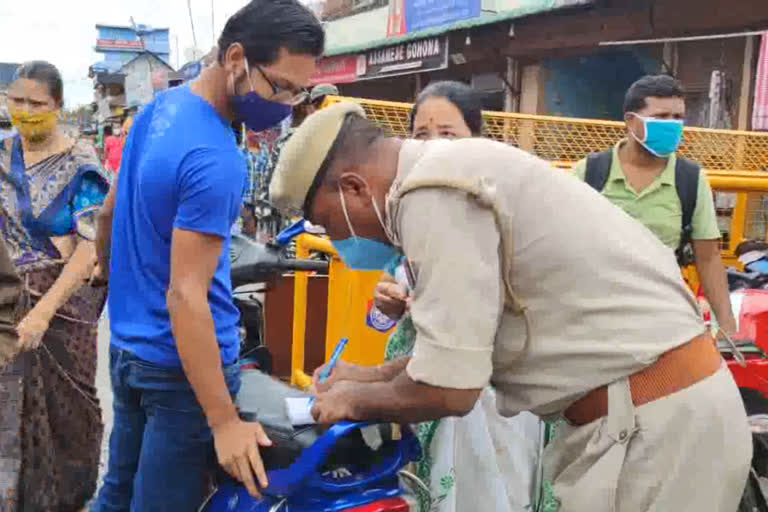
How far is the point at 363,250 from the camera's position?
1.55 metres

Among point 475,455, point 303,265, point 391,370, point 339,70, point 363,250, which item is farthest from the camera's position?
point 339,70

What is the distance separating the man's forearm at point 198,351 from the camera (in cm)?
174

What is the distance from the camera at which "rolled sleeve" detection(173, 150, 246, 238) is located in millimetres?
1737

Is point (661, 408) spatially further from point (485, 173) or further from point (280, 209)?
point (280, 209)

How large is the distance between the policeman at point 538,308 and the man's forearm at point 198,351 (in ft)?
1.21

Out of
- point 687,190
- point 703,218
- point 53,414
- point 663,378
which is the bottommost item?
point 53,414

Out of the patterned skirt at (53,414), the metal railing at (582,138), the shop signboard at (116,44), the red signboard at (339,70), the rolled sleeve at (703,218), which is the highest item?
the shop signboard at (116,44)

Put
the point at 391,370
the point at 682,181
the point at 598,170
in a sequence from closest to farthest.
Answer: the point at 391,370
the point at 682,181
the point at 598,170

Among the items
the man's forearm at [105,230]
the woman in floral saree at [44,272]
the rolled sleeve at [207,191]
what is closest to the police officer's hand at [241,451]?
the rolled sleeve at [207,191]

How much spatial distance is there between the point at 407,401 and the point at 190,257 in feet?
2.04

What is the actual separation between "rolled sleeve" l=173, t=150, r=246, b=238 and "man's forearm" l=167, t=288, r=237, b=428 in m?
0.15

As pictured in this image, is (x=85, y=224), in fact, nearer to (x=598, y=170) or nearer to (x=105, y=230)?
(x=105, y=230)

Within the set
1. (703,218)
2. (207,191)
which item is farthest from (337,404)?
(703,218)

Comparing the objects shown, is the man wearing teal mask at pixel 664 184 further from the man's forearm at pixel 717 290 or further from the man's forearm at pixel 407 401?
the man's forearm at pixel 407 401
